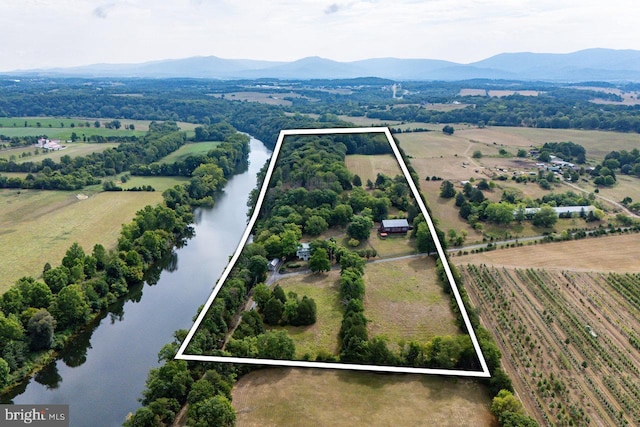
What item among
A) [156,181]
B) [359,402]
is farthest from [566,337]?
[156,181]

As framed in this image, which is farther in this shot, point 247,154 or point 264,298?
point 247,154

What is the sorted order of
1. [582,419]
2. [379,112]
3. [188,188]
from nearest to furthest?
[582,419]
[188,188]
[379,112]

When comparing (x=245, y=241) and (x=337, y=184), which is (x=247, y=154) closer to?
(x=337, y=184)

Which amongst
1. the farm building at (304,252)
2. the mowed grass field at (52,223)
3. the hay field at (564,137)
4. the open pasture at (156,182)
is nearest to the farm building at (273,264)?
the farm building at (304,252)

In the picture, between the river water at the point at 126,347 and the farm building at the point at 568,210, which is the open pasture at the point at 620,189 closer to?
the farm building at the point at 568,210

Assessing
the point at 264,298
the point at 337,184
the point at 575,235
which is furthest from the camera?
the point at 575,235

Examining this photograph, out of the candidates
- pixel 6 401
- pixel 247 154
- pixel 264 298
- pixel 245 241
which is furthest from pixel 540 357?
pixel 247 154
